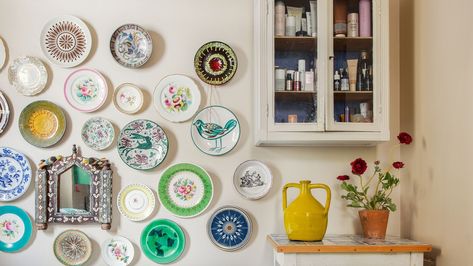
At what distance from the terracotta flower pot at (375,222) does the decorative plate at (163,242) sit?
898mm

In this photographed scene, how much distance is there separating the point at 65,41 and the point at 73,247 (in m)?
1.04

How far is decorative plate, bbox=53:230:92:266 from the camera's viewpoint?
2787mm

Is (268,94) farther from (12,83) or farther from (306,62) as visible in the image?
(12,83)

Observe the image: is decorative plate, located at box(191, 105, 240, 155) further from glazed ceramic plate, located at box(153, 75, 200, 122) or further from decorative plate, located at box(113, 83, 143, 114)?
decorative plate, located at box(113, 83, 143, 114)

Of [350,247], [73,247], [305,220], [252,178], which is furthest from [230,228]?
[73,247]

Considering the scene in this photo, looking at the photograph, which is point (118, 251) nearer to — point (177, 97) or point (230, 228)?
point (230, 228)

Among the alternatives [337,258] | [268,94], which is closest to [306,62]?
[268,94]

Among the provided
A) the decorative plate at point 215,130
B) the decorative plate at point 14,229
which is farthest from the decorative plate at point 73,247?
the decorative plate at point 215,130

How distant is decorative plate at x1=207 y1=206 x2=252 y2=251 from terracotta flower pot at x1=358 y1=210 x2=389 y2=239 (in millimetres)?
573

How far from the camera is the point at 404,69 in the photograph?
2.84 meters

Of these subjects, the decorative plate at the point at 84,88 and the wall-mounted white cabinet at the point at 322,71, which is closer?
the wall-mounted white cabinet at the point at 322,71

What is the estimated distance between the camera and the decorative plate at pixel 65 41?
2.84 m

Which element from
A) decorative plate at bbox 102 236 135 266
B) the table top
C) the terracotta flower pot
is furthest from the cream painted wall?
the table top

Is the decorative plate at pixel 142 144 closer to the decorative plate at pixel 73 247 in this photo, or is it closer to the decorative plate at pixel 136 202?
the decorative plate at pixel 136 202
